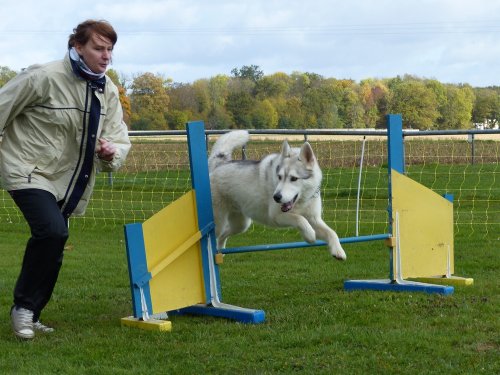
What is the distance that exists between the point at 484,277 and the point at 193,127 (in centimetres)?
354

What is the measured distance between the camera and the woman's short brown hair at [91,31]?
504 cm

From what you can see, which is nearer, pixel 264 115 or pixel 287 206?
pixel 287 206

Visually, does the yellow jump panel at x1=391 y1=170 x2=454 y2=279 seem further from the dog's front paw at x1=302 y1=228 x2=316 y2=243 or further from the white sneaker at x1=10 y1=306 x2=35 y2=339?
the white sneaker at x1=10 y1=306 x2=35 y2=339

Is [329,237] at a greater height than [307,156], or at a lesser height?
lesser

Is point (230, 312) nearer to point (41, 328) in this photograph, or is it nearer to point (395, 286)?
point (41, 328)

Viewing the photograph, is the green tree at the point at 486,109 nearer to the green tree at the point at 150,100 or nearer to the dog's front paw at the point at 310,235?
the green tree at the point at 150,100

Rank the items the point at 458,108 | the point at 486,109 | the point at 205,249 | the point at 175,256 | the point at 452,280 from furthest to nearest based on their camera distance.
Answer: the point at 486,109, the point at 458,108, the point at 452,280, the point at 205,249, the point at 175,256

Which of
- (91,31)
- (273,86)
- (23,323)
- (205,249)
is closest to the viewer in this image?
(91,31)

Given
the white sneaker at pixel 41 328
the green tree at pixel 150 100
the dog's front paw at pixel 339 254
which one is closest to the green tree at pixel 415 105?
the green tree at pixel 150 100

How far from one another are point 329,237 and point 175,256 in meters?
1.38

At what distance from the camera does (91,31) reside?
504 centimetres

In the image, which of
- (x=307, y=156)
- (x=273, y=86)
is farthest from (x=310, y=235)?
(x=273, y=86)

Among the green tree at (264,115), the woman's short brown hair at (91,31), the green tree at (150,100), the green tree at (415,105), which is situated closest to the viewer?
the woman's short brown hair at (91,31)

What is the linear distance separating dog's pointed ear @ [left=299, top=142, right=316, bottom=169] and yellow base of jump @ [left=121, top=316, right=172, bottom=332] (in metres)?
1.80
